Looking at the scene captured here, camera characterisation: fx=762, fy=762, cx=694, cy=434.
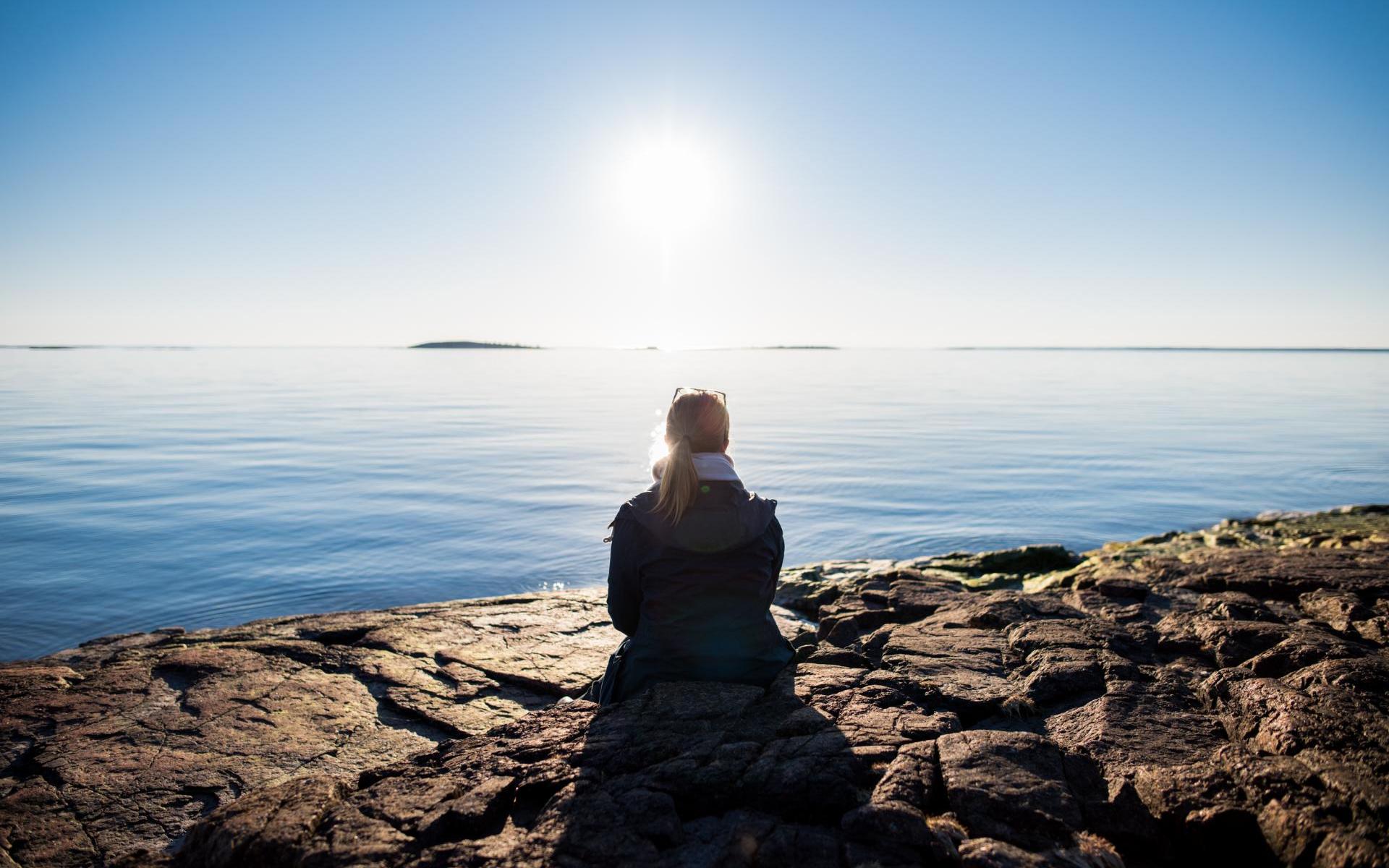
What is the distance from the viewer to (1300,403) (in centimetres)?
4281

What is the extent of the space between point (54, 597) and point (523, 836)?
11068 mm

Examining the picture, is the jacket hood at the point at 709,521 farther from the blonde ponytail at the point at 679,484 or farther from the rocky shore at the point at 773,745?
the rocky shore at the point at 773,745

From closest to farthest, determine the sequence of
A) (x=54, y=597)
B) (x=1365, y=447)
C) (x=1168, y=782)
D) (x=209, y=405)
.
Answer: (x=1168, y=782), (x=54, y=597), (x=1365, y=447), (x=209, y=405)

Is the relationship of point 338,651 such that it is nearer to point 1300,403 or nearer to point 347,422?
point 347,422

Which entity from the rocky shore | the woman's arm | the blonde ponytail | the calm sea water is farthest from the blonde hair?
the calm sea water

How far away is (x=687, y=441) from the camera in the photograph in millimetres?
4121

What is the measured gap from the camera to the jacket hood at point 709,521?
4.10 metres

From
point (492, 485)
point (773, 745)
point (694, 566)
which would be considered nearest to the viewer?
point (773, 745)

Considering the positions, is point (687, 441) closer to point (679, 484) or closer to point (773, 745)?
point (679, 484)

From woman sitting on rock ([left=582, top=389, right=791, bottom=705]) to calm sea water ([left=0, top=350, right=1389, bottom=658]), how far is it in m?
7.66

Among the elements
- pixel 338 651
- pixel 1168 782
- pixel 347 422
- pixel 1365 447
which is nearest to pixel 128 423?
pixel 347 422

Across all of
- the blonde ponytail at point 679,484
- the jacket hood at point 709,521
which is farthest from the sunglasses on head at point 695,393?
the jacket hood at point 709,521

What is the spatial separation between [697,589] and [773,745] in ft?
3.22

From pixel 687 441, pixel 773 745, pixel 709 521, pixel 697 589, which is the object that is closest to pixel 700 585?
pixel 697 589
